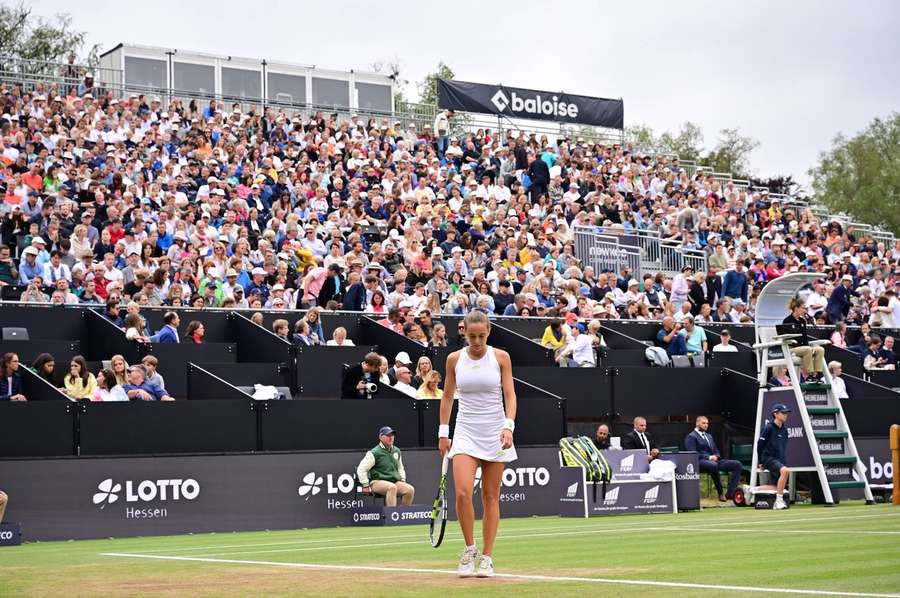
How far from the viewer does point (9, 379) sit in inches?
758

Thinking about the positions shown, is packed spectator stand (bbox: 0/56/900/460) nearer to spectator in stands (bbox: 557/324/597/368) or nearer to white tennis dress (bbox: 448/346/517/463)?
spectator in stands (bbox: 557/324/597/368)

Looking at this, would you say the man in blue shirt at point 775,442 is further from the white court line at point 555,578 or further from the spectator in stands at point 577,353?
the white court line at point 555,578

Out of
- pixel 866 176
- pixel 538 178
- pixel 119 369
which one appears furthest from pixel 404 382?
pixel 866 176

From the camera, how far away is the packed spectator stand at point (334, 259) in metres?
Result: 23.3

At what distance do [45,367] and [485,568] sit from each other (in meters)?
11.5

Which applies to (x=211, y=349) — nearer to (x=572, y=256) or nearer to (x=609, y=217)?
(x=572, y=256)

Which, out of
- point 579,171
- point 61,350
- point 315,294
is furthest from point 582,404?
point 579,171

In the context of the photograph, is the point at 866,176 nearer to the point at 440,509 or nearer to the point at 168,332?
the point at 168,332

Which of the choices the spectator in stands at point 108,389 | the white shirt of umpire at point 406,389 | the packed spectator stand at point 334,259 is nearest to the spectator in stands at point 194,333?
the packed spectator stand at point 334,259

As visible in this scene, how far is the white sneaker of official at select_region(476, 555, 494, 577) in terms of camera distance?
10289 mm

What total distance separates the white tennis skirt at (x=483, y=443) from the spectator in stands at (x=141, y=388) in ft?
33.8

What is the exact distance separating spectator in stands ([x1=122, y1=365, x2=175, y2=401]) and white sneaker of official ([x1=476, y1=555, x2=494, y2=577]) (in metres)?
10.6

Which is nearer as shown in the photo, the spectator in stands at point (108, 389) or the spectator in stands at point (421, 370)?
the spectator in stands at point (108, 389)

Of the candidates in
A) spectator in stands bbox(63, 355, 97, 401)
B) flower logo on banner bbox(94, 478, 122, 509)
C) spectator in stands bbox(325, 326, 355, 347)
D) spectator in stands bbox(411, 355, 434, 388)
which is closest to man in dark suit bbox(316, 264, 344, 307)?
spectator in stands bbox(325, 326, 355, 347)
